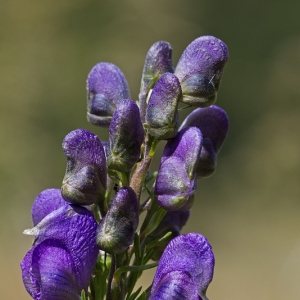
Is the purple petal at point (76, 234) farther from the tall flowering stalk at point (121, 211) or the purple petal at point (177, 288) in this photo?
the purple petal at point (177, 288)

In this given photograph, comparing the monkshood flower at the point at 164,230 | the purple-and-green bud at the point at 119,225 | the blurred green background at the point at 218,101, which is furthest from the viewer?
the blurred green background at the point at 218,101

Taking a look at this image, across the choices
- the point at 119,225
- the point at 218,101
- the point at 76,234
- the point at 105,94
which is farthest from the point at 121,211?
the point at 218,101

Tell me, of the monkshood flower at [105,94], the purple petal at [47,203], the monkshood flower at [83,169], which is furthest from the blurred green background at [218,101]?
the monkshood flower at [83,169]

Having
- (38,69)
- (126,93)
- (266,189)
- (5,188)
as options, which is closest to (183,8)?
(38,69)

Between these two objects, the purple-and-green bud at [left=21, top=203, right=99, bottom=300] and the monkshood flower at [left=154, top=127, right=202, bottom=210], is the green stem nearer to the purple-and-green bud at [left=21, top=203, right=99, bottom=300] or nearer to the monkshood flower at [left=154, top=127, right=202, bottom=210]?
the monkshood flower at [left=154, top=127, right=202, bottom=210]

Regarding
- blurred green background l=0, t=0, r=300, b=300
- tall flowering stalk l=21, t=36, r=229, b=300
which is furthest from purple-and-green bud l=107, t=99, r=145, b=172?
blurred green background l=0, t=0, r=300, b=300

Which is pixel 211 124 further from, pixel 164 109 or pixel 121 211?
pixel 121 211

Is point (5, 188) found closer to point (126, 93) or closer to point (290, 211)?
point (290, 211)
